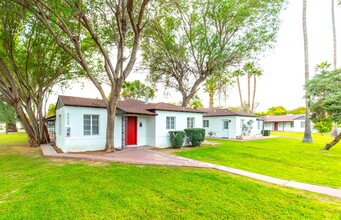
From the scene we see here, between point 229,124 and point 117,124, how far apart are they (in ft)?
47.1

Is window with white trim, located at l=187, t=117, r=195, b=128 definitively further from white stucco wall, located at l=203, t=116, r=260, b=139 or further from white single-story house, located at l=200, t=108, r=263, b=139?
white stucco wall, located at l=203, t=116, r=260, b=139

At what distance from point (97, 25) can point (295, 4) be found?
19.6 meters

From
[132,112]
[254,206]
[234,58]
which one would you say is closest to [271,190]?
[254,206]

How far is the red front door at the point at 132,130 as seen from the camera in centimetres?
1340

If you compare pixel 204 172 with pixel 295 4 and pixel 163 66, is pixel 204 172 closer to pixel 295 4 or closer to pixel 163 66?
pixel 163 66

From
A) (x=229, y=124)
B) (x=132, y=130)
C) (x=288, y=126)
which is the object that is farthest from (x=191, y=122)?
(x=288, y=126)

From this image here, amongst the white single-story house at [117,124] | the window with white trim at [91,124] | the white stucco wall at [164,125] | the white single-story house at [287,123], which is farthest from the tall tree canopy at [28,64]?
the white single-story house at [287,123]

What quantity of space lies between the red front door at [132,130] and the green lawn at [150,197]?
6.65 m

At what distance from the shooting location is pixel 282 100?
64.9m

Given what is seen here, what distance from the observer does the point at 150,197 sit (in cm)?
480

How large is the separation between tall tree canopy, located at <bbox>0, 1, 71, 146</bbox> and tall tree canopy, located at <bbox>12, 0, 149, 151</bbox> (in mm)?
1871

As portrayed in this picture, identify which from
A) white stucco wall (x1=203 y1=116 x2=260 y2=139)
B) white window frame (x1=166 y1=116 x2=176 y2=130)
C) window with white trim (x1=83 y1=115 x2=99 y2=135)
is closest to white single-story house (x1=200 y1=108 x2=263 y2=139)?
white stucco wall (x1=203 y1=116 x2=260 y2=139)

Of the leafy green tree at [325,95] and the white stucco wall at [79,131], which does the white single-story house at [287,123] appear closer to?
the leafy green tree at [325,95]

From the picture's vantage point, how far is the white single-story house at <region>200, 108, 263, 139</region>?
71.0ft
